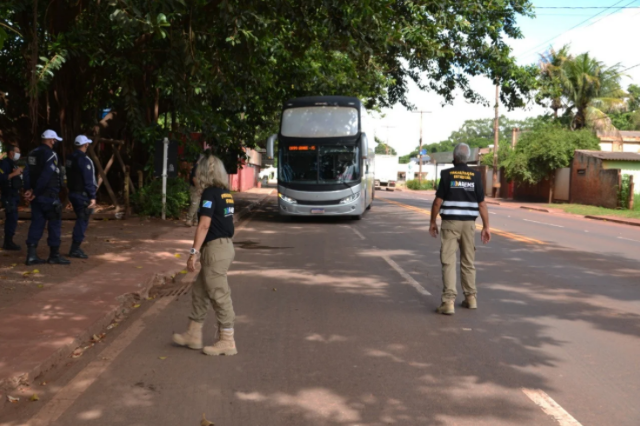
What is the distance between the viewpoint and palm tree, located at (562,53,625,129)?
41.8 m

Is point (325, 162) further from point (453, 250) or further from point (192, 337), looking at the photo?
point (192, 337)

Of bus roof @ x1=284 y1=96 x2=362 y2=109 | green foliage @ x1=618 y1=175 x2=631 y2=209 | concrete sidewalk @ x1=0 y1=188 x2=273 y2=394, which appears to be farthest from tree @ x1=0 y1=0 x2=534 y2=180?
green foliage @ x1=618 y1=175 x2=631 y2=209

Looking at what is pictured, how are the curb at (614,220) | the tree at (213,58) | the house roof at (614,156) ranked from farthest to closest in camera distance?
the house roof at (614,156) < the curb at (614,220) < the tree at (213,58)

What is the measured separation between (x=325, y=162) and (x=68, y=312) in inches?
538

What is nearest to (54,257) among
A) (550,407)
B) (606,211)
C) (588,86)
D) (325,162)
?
(550,407)

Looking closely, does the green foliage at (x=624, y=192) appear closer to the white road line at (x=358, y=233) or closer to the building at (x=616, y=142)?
the building at (x=616, y=142)

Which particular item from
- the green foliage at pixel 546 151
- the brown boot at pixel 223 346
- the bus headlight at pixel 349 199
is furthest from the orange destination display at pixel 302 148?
the green foliage at pixel 546 151

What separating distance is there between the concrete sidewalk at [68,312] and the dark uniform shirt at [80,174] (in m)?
1.20

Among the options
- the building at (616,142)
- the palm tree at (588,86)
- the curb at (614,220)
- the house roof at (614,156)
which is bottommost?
the curb at (614,220)

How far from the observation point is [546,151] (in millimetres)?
38344

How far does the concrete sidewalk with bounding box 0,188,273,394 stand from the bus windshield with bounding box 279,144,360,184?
923 centimetres

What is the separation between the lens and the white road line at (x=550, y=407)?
430 centimetres

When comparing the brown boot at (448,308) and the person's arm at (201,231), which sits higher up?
the person's arm at (201,231)

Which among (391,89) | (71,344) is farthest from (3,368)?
(391,89)
